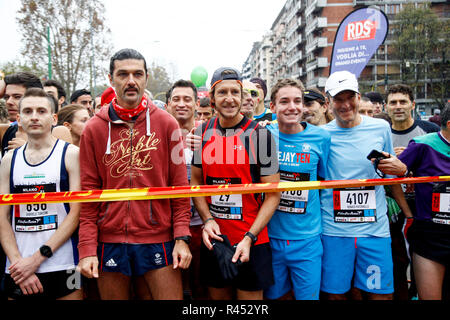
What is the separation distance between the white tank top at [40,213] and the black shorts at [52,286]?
51 mm

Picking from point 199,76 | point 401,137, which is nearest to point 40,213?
point 401,137

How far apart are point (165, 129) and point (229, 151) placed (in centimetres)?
53

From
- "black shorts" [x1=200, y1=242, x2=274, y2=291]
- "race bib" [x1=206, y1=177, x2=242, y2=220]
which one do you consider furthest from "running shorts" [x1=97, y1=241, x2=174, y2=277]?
"race bib" [x1=206, y1=177, x2=242, y2=220]

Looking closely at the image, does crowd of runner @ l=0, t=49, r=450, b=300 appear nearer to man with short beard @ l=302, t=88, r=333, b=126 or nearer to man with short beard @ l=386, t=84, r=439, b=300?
man with short beard @ l=386, t=84, r=439, b=300

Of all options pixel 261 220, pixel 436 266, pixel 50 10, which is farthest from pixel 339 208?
pixel 50 10

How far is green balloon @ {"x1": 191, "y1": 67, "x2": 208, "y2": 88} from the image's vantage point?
11.9 meters

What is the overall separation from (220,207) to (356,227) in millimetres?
1229

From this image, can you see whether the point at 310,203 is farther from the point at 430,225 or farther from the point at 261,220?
the point at 430,225

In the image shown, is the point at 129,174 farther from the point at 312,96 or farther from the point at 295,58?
the point at 295,58

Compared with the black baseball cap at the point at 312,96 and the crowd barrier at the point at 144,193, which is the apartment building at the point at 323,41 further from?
the crowd barrier at the point at 144,193

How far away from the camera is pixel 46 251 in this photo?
2.41m

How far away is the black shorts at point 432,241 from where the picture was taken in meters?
2.87

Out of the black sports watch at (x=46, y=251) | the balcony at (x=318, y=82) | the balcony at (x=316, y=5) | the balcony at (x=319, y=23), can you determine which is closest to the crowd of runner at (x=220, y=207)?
the black sports watch at (x=46, y=251)
